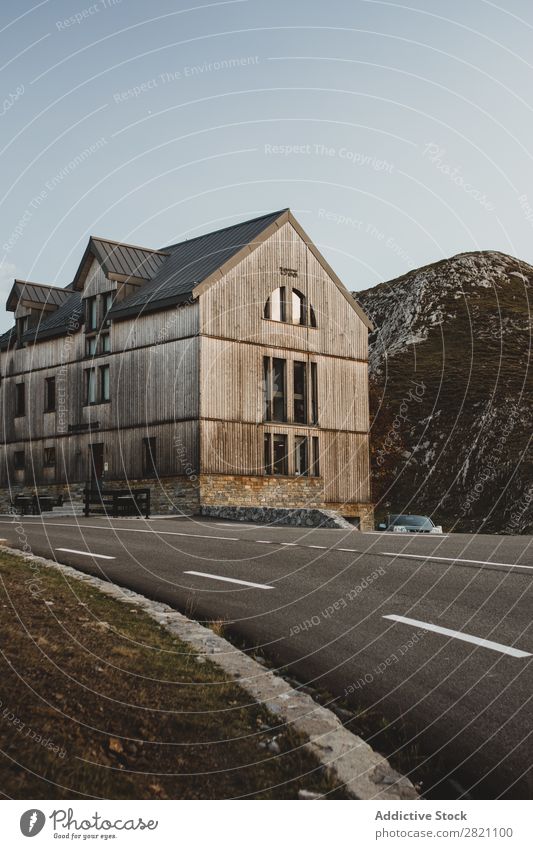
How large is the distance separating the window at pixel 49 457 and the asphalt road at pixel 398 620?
27.0m

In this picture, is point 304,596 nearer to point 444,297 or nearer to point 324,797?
point 324,797

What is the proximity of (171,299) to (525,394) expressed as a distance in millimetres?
56577

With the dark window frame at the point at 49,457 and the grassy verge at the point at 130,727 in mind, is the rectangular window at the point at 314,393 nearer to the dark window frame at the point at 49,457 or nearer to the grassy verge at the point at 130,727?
the dark window frame at the point at 49,457

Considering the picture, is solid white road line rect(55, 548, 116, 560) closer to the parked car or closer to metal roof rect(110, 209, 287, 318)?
the parked car

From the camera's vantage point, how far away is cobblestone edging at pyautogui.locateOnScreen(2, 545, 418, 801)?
14.3ft

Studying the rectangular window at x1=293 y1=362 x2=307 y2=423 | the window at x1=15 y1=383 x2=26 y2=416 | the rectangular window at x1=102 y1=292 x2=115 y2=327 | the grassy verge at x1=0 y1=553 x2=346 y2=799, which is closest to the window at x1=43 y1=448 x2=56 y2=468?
the window at x1=15 y1=383 x2=26 y2=416

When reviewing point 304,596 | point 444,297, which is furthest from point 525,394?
point 304,596

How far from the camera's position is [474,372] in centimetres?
9475

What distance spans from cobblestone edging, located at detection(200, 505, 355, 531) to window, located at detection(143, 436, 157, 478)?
15.1 ft

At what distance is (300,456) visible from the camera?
40.1 meters

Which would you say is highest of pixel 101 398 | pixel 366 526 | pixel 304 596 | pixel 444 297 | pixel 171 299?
pixel 444 297

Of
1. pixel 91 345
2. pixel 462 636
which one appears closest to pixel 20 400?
pixel 91 345

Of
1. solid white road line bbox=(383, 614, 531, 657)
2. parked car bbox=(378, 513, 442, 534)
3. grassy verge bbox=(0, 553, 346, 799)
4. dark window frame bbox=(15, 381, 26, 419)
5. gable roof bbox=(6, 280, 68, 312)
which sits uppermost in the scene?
gable roof bbox=(6, 280, 68, 312)
